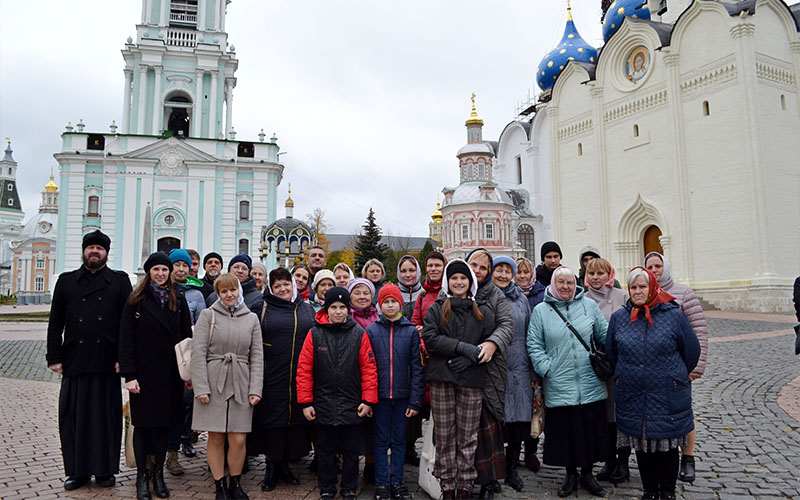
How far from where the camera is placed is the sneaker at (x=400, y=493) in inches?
163

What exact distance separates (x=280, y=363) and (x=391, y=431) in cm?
105

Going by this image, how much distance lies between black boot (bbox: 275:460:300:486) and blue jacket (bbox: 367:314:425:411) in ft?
3.53

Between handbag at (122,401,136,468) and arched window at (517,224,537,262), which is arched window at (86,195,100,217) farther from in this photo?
handbag at (122,401,136,468)

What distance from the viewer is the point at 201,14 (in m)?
36.4

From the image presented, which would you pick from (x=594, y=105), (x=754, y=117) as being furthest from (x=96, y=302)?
(x=594, y=105)

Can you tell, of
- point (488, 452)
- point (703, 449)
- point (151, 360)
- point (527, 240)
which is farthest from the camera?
point (527, 240)

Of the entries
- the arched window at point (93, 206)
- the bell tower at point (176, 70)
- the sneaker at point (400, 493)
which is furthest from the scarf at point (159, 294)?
the bell tower at point (176, 70)

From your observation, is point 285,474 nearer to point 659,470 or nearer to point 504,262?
point 504,262

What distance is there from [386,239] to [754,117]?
58.6 meters

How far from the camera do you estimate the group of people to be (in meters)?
3.99

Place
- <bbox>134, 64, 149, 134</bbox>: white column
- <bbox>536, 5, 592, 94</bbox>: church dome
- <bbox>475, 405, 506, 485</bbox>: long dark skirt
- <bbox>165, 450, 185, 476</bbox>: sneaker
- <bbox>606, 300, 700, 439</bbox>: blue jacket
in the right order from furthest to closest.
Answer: <bbox>536, 5, 592, 94</bbox>: church dome < <bbox>134, 64, 149, 134</bbox>: white column < <bbox>165, 450, 185, 476</bbox>: sneaker < <bbox>475, 405, 506, 485</bbox>: long dark skirt < <bbox>606, 300, 700, 439</bbox>: blue jacket

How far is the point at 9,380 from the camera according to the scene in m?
9.17

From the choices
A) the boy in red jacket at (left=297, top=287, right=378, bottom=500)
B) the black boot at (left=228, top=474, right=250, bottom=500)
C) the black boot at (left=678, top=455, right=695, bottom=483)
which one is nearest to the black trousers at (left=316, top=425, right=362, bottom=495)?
the boy in red jacket at (left=297, top=287, right=378, bottom=500)

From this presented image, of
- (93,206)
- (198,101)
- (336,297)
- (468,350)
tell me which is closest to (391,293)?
(336,297)
